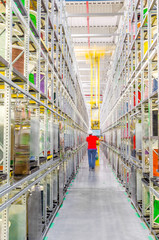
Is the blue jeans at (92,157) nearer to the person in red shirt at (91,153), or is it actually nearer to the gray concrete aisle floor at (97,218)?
the person in red shirt at (91,153)

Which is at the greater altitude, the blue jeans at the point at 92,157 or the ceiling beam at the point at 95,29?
the ceiling beam at the point at 95,29

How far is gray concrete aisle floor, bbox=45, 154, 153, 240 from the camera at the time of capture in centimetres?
390

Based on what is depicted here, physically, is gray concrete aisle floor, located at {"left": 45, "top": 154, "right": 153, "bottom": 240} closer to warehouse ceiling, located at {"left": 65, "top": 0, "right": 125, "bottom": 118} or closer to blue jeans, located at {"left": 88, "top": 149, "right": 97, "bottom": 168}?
blue jeans, located at {"left": 88, "top": 149, "right": 97, "bottom": 168}

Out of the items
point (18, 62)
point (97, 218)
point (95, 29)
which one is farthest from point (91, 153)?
point (18, 62)

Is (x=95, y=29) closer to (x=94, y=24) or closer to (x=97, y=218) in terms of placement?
(x=94, y=24)

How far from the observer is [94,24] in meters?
10.9

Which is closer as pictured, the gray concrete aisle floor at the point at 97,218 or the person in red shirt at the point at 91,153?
the gray concrete aisle floor at the point at 97,218

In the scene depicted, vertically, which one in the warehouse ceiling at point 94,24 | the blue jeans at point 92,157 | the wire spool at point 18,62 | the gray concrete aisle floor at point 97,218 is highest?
the warehouse ceiling at point 94,24

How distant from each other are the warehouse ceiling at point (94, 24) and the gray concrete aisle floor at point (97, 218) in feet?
22.7

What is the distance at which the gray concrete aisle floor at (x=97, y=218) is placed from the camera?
390 cm

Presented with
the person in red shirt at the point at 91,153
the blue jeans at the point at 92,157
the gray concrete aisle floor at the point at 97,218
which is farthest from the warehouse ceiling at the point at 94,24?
the gray concrete aisle floor at the point at 97,218

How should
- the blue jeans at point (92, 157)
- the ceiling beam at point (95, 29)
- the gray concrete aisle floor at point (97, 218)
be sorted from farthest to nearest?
the blue jeans at point (92, 157), the ceiling beam at point (95, 29), the gray concrete aisle floor at point (97, 218)

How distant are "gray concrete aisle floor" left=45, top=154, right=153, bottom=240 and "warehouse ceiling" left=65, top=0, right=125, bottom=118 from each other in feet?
22.7

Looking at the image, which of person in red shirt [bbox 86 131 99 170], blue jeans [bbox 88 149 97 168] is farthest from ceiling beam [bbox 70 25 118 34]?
blue jeans [bbox 88 149 97 168]
